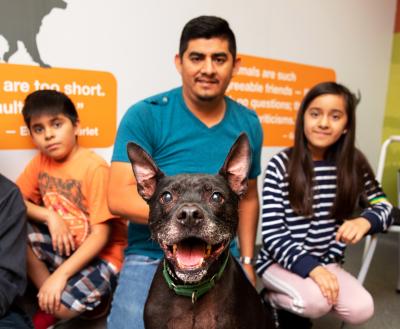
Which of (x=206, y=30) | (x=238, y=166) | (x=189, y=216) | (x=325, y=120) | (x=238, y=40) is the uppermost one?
(x=238, y=40)

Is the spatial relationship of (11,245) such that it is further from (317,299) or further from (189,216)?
(317,299)

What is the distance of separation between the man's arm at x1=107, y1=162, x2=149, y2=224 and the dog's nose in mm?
547

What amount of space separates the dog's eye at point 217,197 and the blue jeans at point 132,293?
2.16ft

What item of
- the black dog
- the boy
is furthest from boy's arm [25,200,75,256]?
the black dog

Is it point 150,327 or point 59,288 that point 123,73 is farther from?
point 150,327

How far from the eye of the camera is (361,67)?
3648 mm

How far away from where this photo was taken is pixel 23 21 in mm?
1901

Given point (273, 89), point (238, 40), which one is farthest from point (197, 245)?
point (273, 89)

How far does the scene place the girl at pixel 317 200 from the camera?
179 centimetres

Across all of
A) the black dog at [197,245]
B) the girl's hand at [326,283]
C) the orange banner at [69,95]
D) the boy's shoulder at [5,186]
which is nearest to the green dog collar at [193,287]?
the black dog at [197,245]

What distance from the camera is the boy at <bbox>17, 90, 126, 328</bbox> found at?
1751 mm

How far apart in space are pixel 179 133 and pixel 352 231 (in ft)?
3.22

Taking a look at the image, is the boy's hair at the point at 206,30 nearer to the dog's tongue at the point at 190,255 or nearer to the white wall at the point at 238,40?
the white wall at the point at 238,40

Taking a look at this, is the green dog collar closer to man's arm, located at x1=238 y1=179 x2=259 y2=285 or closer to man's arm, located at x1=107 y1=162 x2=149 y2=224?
man's arm, located at x1=107 y1=162 x2=149 y2=224
